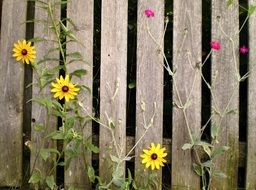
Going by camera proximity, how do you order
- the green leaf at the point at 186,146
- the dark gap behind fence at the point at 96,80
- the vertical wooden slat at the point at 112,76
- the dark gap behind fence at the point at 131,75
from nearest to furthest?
1. the green leaf at the point at 186,146
2. the vertical wooden slat at the point at 112,76
3. the dark gap behind fence at the point at 96,80
4. the dark gap behind fence at the point at 131,75

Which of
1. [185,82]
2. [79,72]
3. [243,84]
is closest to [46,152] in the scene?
[79,72]

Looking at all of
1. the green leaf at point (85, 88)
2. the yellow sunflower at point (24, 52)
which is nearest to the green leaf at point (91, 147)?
the green leaf at point (85, 88)

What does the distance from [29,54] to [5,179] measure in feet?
2.49

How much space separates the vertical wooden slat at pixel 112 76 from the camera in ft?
9.86

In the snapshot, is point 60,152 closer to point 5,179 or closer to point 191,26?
point 5,179

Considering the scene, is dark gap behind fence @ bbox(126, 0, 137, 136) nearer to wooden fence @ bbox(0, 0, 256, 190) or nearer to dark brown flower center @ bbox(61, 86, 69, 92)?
wooden fence @ bbox(0, 0, 256, 190)

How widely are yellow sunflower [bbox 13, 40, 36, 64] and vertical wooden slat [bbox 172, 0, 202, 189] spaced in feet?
2.67

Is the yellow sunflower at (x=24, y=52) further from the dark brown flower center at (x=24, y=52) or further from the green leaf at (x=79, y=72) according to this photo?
the green leaf at (x=79, y=72)

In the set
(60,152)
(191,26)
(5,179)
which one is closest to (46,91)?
(60,152)

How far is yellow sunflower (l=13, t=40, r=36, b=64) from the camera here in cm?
296

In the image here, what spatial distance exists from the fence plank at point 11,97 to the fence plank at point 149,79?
0.69 metres

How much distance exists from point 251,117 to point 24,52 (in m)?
1.33

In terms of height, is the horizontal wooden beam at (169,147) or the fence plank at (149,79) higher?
the fence plank at (149,79)

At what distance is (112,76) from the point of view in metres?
3.02
